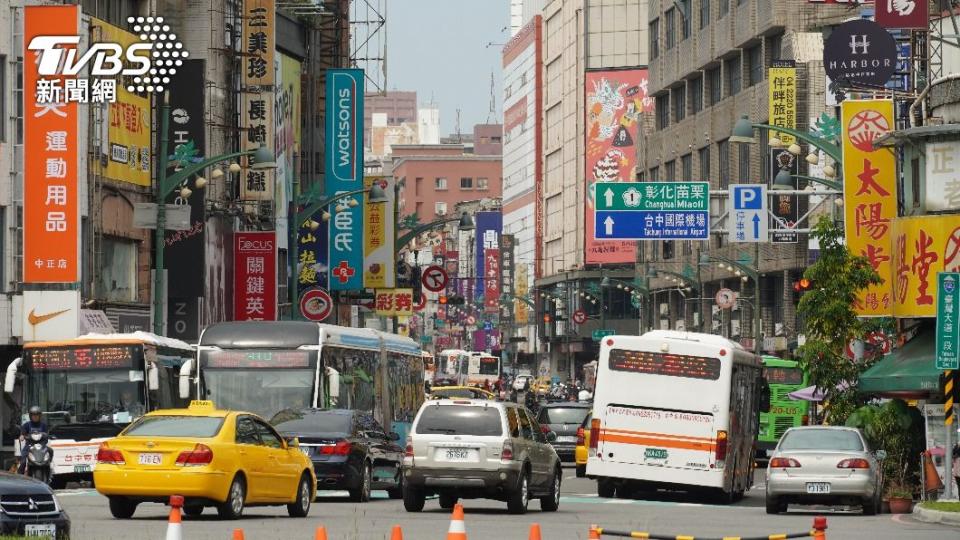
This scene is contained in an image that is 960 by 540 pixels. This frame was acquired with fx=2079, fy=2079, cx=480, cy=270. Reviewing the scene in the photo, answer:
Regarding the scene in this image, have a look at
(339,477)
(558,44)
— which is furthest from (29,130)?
(558,44)

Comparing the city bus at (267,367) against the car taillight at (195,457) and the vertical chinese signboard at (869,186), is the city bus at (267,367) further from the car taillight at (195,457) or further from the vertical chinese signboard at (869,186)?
the vertical chinese signboard at (869,186)

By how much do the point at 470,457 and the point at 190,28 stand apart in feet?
142

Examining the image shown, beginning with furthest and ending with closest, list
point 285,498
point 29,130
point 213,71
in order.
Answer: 1. point 213,71
2. point 29,130
3. point 285,498

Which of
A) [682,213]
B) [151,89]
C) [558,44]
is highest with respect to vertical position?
[558,44]

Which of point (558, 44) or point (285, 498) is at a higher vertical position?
point (558, 44)

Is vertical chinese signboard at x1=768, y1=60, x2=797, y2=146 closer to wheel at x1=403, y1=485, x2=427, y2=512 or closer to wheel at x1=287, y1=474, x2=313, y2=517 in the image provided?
wheel at x1=403, y1=485, x2=427, y2=512

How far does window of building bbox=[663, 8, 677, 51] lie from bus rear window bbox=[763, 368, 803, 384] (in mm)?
48363

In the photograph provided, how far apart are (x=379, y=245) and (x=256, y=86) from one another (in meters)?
12.2

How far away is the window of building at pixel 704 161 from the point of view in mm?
96750

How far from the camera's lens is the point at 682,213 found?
185 ft

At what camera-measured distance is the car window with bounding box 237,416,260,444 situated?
26.5 metres

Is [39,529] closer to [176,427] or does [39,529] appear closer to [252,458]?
[176,427]

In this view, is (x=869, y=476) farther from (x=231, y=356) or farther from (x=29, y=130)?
(x=29, y=130)

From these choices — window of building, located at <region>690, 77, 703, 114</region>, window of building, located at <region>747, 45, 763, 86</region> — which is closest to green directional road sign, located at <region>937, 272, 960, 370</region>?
window of building, located at <region>747, 45, 763, 86</region>
